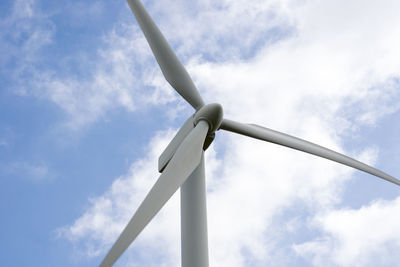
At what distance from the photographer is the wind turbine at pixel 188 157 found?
9391mm

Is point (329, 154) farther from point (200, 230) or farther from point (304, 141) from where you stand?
point (200, 230)

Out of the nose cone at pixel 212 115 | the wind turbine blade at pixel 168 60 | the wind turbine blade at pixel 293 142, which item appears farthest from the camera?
the wind turbine blade at pixel 168 60

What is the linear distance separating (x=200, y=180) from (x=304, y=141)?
3728 millimetres

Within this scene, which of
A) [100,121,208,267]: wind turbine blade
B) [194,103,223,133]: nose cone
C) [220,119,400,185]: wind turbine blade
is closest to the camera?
[100,121,208,267]: wind turbine blade

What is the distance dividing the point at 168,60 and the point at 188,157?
141 inches

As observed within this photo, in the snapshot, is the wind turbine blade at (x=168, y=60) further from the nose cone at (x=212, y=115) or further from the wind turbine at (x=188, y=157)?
the nose cone at (x=212, y=115)

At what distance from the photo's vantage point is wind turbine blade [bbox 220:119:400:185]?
12.7 metres

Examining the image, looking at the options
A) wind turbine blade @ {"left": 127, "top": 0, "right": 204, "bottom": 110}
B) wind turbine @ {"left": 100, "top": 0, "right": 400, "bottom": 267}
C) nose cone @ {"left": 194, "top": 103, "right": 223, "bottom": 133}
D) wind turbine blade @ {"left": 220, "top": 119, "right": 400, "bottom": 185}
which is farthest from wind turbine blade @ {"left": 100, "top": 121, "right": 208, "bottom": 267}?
wind turbine blade @ {"left": 127, "top": 0, "right": 204, "bottom": 110}

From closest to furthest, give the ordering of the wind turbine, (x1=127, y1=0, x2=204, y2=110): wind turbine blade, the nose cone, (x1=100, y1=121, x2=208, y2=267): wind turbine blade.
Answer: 1. (x1=100, y1=121, x2=208, y2=267): wind turbine blade
2. the wind turbine
3. the nose cone
4. (x1=127, y1=0, x2=204, y2=110): wind turbine blade

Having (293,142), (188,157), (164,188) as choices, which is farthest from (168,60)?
(164,188)

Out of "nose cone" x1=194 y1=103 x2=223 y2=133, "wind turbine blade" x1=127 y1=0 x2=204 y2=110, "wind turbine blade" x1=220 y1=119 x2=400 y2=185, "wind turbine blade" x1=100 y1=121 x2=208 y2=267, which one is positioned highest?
"wind turbine blade" x1=127 y1=0 x2=204 y2=110

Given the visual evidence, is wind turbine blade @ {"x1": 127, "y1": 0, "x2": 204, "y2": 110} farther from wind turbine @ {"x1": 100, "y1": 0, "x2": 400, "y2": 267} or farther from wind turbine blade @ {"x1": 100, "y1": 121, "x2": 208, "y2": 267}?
wind turbine blade @ {"x1": 100, "y1": 121, "x2": 208, "y2": 267}

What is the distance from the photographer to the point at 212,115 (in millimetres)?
11773

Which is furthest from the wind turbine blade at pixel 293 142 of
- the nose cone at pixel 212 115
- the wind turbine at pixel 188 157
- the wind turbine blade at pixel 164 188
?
the wind turbine blade at pixel 164 188
